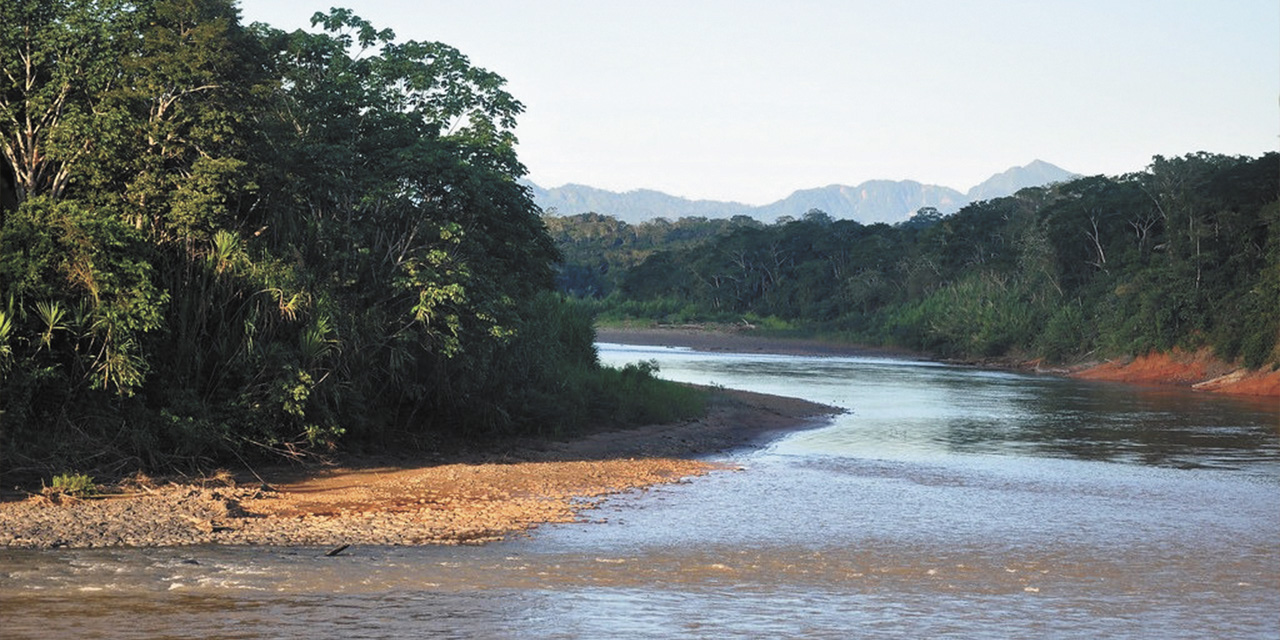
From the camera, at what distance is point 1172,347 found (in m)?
52.9

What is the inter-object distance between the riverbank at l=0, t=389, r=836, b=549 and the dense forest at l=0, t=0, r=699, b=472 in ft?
3.31

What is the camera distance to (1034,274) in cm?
7019

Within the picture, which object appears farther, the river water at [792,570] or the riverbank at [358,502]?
the riverbank at [358,502]

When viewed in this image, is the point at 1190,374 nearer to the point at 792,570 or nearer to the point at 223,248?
the point at 792,570

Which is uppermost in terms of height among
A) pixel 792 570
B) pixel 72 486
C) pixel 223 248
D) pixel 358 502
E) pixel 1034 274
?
pixel 1034 274

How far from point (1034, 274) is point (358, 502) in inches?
2385

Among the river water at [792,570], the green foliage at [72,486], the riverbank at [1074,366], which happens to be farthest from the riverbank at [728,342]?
the green foliage at [72,486]

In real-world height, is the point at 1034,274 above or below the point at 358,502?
above

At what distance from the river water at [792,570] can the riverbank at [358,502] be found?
59 centimetres

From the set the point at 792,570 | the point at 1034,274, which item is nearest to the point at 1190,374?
the point at 1034,274

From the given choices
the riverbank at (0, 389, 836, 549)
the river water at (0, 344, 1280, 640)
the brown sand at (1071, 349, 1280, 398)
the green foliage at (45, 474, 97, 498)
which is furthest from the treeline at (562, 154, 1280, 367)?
the green foliage at (45, 474, 97, 498)

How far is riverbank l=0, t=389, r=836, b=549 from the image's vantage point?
13047 millimetres

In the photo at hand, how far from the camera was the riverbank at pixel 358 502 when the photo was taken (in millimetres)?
13047

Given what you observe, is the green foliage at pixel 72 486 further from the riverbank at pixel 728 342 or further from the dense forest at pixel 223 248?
the riverbank at pixel 728 342
